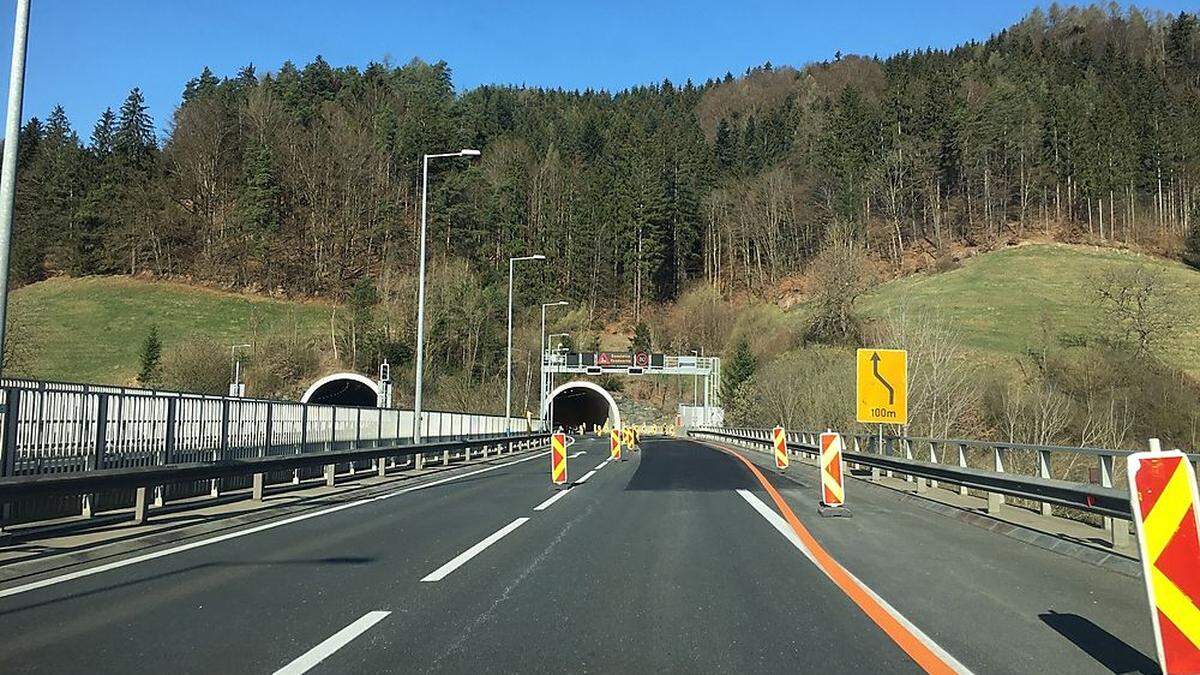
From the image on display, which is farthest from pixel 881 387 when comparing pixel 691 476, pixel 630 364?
pixel 630 364

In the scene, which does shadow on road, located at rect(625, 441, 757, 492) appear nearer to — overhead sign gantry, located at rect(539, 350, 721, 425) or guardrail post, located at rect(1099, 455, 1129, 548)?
guardrail post, located at rect(1099, 455, 1129, 548)

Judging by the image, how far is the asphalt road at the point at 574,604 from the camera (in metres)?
5.95

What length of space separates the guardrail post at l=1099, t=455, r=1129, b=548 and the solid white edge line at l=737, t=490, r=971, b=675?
11.6ft

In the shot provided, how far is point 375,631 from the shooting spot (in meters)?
6.61

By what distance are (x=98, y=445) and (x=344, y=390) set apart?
63.7 m

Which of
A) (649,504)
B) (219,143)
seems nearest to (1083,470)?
(649,504)

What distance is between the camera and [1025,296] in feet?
254

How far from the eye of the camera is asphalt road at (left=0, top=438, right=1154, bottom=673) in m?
5.95

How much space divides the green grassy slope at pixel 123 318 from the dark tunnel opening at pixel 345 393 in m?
7.69

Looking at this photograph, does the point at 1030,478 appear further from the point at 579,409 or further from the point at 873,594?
the point at 579,409

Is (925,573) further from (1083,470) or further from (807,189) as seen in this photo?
(807,189)

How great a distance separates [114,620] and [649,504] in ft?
35.2

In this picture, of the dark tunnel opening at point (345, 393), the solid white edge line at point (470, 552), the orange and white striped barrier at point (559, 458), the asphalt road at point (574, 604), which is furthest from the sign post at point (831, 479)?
the dark tunnel opening at point (345, 393)

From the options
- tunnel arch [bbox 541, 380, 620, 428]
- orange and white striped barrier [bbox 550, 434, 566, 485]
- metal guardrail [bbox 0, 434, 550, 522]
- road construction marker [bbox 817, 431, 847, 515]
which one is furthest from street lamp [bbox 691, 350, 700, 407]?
road construction marker [bbox 817, 431, 847, 515]
